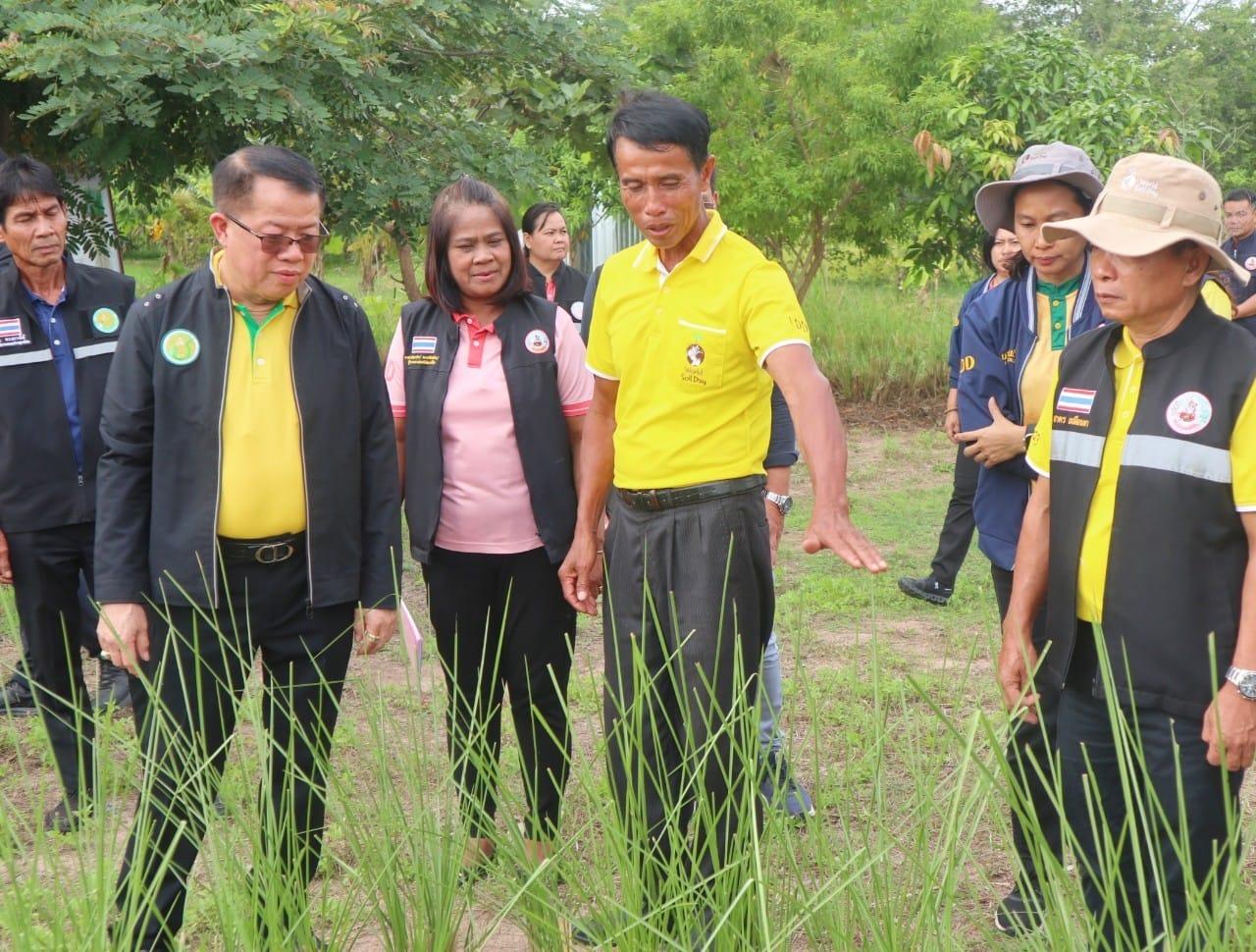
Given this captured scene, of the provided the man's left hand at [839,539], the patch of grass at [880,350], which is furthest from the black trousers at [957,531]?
the patch of grass at [880,350]

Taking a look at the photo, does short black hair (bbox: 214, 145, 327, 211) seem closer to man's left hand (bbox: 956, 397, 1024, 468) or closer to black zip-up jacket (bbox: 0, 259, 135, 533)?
black zip-up jacket (bbox: 0, 259, 135, 533)

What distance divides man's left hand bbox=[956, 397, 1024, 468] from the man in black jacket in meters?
2.39

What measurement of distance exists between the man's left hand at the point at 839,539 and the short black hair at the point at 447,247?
1250 millimetres

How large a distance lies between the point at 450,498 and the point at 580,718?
1542mm

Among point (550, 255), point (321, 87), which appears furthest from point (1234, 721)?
point (550, 255)

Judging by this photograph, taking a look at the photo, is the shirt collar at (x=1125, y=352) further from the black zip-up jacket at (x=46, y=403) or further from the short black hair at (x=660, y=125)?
the black zip-up jacket at (x=46, y=403)

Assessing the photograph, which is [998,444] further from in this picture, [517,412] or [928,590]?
[928,590]

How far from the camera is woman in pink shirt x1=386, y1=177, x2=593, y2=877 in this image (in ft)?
10.6

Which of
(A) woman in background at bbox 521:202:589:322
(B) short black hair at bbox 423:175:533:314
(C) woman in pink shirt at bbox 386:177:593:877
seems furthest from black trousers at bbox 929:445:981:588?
(B) short black hair at bbox 423:175:533:314

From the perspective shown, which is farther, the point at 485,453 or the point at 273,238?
the point at 485,453

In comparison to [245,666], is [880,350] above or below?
above

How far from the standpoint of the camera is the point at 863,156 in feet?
33.6

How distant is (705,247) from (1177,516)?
1054 millimetres

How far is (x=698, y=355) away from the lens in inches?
109
